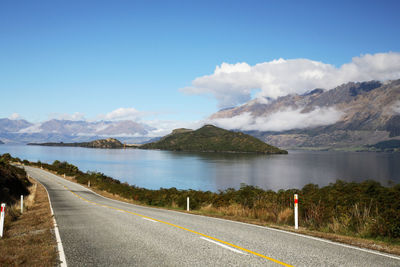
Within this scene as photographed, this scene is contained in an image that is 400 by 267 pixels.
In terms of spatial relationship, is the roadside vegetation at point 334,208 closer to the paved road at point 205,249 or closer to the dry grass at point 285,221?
the dry grass at point 285,221

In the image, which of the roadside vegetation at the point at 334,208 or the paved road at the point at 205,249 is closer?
the paved road at the point at 205,249

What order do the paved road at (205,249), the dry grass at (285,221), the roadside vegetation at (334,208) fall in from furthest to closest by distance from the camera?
the roadside vegetation at (334,208) < the dry grass at (285,221) < the paved road at (205,249)

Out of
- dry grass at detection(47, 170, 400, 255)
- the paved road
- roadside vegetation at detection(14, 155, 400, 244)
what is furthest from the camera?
roadside vegetation at detection(14, 155, 400, 244)

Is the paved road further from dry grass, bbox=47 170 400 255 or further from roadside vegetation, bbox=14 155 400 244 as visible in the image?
roadside vegetation, bbox=14 155 400 244

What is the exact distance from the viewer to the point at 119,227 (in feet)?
43.5

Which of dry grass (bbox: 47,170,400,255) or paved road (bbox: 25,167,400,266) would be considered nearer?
paved road (bbox: 25,167,400,266)

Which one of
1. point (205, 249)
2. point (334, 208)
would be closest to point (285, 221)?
point (334, 208)

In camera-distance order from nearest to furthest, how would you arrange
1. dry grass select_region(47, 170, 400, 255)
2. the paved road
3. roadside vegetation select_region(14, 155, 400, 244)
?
1. the paved road
2. dry grass select_region(47, 170, 400, 255)
3. roadside vegetation select_region(14, 155, 400, 244)

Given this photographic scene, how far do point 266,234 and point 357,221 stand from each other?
435cm

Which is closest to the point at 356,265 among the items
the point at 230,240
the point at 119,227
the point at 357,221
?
the point at 230,240

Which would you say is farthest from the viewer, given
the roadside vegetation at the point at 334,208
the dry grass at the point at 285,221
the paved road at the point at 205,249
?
the roadside vegetation at the point at 334,208

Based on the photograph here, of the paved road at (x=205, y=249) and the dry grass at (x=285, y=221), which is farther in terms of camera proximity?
the dry grass at (x=285, y=221)

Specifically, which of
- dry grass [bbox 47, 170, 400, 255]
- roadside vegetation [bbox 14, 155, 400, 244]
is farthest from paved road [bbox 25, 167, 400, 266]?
roadside vegetation [bbox 14, 155, 400, 244]

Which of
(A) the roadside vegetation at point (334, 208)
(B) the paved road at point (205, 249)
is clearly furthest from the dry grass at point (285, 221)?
(B) the paved road at point (205, 249)
